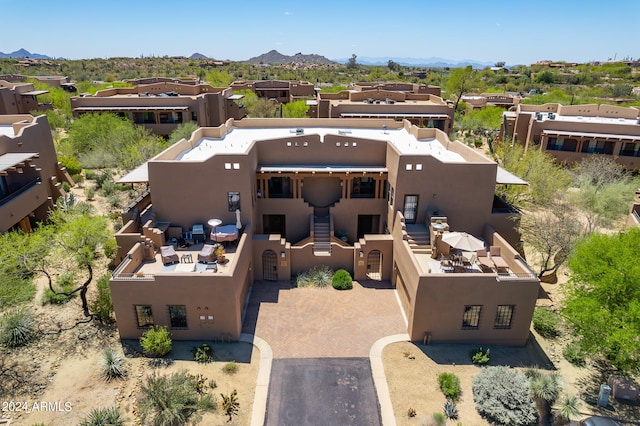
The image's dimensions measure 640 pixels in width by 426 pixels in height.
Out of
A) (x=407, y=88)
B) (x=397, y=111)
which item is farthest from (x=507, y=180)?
(x=407, y=88)

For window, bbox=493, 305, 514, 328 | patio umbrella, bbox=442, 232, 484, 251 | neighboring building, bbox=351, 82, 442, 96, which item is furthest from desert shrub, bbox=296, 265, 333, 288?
neighboring building, bbox=351, 82, 442, 96

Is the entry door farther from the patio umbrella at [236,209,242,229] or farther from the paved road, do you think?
the patio umbrella at [236,209,242,229]

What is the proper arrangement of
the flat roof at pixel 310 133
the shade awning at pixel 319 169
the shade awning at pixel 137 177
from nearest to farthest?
the shade awning at pixel 137 177 → the shade awning at pixel 319 169 → the flat roof at pixel 310 133

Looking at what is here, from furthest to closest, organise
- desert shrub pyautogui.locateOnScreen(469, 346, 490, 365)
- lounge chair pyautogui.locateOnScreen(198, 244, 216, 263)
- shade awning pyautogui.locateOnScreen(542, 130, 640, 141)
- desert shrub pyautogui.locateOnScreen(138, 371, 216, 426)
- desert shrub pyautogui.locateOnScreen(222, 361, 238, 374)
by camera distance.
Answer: shade awning pyautogui.locateOnScreen(542, 130, 640, 141), lounge chair pyautogui.locateOnScreen(198, 244, 216, 263), desert shrub pyautogui.locateOnScreen(469, 346, 490, 365), desert shrub pyautogui.locateOnScreen(222, 361, 238, 374), desert shrub pyautogui.locateOnScreen(138, 371, 216, 426)

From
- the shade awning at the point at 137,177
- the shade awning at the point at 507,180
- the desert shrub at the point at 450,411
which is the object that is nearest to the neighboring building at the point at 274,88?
the shade awning at the point at 137,177

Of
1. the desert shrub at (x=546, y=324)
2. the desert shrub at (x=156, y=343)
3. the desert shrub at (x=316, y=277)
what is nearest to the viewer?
the desert shrub at (x=156, y=343)

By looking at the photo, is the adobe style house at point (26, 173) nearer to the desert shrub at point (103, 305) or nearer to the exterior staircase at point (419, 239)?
the desert shrub at point (103, 305)
